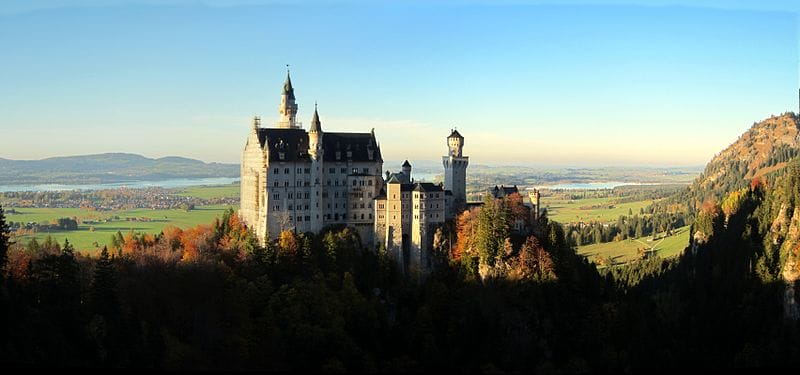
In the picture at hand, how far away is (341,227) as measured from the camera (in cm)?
4116

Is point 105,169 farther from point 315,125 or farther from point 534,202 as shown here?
point 534,202

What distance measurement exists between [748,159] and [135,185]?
8704cm

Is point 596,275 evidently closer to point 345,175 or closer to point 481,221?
point 481,221

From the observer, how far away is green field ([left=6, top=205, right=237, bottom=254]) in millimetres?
35031

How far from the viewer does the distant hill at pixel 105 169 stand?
107 feet

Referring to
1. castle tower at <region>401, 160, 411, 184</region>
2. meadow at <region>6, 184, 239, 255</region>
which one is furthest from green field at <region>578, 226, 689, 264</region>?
meadow at <region>6, 184, 239, 255</region>

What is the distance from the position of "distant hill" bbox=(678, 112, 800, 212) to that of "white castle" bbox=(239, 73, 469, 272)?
202 feet

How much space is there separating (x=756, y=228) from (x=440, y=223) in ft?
97.2

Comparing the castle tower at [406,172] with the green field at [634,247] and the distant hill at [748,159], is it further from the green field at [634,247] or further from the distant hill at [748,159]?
the distant hill at [748,159]

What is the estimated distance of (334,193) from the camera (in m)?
41.8

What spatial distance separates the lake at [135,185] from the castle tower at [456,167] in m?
13.8

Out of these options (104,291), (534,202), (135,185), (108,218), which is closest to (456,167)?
(534,202)

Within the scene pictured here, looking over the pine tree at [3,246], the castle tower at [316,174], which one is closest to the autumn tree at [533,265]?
the castle tower at [316,174]

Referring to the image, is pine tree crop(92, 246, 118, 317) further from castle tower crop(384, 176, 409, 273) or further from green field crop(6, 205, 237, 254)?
castle tower crop(384, 176, 409, 273)
